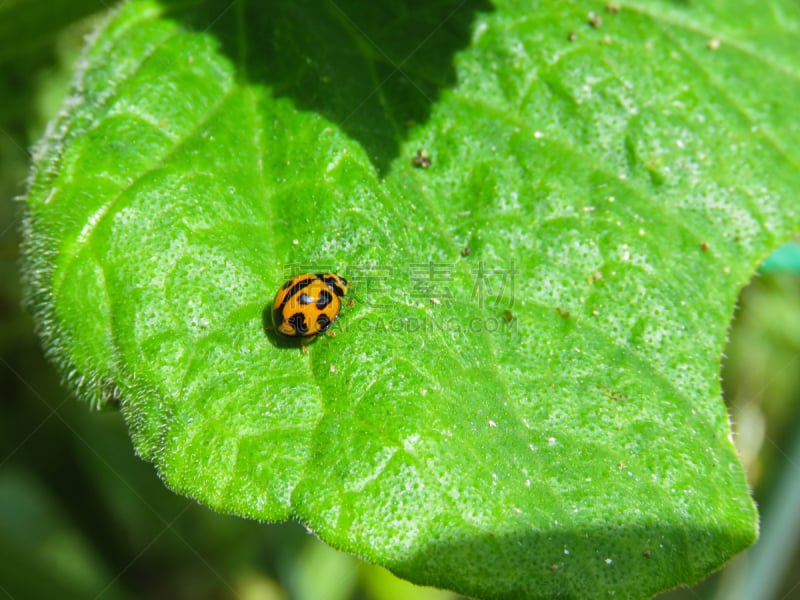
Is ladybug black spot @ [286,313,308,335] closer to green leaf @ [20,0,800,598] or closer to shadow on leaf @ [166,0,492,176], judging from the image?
green leaf @ [20,0,800,598]

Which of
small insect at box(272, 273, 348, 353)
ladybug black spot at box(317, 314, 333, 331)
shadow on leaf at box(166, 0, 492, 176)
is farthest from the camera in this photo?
shadow on leaf at box(166, 0, 492, 176)

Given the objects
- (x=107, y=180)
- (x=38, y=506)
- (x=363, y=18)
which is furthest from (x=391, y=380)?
(x=38, y=506)

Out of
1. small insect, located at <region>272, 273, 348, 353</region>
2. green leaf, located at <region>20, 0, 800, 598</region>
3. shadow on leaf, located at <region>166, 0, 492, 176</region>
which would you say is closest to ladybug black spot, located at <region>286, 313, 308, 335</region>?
small insect, located at <region>272, 273, 348, 353</region>

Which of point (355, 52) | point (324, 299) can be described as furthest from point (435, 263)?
point (355, 52)

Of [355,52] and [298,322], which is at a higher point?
[355,52]

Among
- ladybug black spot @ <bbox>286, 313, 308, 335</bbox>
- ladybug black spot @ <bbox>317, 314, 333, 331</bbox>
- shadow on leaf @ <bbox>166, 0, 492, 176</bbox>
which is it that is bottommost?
ladybug black spot @ <bbox>317, 314, 333, 331</bbox>

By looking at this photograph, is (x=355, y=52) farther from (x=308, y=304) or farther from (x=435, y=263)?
(x=308, y=304)
